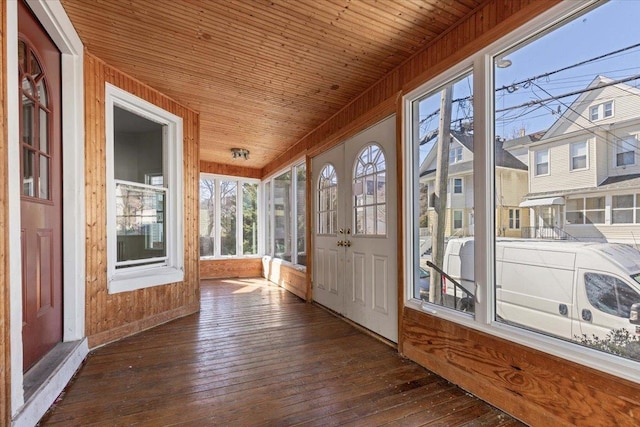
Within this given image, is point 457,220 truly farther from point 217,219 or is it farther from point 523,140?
point 217,219

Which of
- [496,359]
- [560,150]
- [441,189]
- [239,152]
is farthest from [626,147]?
[239,152]

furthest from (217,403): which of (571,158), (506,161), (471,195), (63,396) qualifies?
(571,158)

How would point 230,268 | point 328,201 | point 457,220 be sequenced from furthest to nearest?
1. point 230,268
2. point 328,201
3. point 457,220

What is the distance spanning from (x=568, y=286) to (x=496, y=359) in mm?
630

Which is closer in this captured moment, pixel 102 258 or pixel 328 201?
pixel 102 258

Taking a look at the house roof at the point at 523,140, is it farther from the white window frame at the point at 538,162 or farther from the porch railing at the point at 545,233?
the porch railing at the point at 545,233

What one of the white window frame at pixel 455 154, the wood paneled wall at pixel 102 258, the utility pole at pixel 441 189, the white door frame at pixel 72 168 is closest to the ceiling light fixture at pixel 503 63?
the utility pole at pixel 441 189

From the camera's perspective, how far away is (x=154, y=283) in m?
3.43

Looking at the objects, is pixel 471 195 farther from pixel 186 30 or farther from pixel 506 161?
pixel 186 30

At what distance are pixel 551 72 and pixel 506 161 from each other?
537 mm

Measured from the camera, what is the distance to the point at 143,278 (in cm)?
330

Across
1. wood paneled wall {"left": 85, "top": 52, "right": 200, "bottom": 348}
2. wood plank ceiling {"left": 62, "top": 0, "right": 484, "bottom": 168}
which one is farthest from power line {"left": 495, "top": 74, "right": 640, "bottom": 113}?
wood paneled wall {"left": 85, "top": 52, "right": 200, "bottom": 348}

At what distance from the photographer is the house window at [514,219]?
193cm

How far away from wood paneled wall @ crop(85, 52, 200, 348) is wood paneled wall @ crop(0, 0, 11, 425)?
1.26 metres
